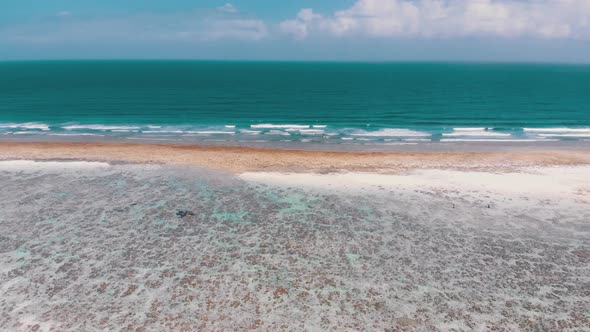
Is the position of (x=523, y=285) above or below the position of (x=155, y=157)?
below

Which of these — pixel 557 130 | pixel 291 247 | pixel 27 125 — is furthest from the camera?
pixel 27 125

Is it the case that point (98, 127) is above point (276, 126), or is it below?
below

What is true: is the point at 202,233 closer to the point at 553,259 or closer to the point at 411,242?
the point at 411,242

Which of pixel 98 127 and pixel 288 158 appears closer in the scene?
pixel 288 158

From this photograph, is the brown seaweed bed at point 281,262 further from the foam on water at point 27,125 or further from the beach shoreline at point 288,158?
the foam on water at point 27,125

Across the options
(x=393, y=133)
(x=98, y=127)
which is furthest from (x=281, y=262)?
(x=98, y=127)

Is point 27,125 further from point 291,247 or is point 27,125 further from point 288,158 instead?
point 291,247

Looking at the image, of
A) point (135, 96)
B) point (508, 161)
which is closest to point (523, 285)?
point (508, 161)

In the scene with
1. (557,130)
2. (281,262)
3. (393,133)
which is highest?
(557,130)

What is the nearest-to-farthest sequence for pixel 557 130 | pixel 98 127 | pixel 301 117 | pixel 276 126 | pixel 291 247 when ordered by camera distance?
pixel 291 247, pixel 557 130, pixel 98 127, pixel 276 126, pixel 301 117
